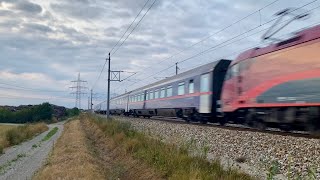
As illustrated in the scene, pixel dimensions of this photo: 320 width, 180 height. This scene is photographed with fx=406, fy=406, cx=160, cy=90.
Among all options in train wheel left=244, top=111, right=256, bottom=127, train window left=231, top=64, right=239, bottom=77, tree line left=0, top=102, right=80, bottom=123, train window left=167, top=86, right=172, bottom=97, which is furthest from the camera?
tree line left=0, top=102, right=80, bottom=123

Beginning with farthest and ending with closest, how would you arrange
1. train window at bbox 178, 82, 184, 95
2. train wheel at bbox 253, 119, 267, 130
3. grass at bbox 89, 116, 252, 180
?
train window at bbox 178, 82, 184, 95, train wheel at bbox 253, 119, 267, 130, grass at bbox 89, 116, 252, 180

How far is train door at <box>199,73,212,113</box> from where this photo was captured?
2453 centimetres

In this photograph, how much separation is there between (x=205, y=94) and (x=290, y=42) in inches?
391

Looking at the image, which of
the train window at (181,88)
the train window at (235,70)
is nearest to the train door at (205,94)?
the train window at (235,70)

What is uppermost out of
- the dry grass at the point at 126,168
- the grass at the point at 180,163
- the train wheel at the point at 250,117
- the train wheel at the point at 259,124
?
the train wheel at the point at 250,117

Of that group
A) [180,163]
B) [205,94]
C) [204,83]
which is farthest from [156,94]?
[180,163]

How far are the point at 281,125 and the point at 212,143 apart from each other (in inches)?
167

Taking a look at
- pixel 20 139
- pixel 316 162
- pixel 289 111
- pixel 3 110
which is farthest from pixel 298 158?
pixel 3 110

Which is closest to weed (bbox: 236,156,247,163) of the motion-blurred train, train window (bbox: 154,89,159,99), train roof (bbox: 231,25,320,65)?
the motion-blurred train

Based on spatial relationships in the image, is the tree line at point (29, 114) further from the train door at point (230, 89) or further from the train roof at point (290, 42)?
the train roof at point (290, 42)

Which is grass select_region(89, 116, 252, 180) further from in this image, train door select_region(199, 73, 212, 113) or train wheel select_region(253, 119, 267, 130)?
train door select_region(199, 73, 212, 113)

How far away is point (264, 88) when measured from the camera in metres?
17.3

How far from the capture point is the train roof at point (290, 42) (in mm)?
14164

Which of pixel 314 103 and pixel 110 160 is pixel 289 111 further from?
pixel 110 160
